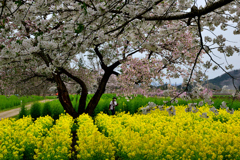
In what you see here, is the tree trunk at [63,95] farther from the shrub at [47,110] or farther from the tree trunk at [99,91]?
the shrub at [47,110]

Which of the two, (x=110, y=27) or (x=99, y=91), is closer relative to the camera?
(x=110, y=27)

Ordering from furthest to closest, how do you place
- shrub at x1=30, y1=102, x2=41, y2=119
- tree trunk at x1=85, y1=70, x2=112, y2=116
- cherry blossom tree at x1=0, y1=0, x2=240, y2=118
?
shrub at x1=30, y1=102, x2=41, y2=119 → tree trunk at x1=85, y1=70, x2=112, y2=116 → cherry blossom tree at x1=0, y1=0, x2=240, y2=118

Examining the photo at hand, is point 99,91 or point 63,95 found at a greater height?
point 99,91

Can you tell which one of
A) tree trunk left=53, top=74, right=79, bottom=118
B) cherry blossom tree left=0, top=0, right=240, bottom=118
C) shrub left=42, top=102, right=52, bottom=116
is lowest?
shrub left=42, top=102, right=52, bottom=116

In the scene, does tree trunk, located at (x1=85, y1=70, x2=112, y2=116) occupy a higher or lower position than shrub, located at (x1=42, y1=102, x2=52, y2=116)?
higher

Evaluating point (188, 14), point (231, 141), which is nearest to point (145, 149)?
point (231, 141)

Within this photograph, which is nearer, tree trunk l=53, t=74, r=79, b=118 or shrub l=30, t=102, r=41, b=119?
tree trunk l=53, t=74, r=79, b=118

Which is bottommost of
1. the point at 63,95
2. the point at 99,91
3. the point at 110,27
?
the point at 63,95

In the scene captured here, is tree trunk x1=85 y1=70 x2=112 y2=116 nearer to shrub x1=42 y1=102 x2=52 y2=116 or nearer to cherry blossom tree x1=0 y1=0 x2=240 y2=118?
cherry blossom tree x1=0 y1=0 x2=240 y2=118

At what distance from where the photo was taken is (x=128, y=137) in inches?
175

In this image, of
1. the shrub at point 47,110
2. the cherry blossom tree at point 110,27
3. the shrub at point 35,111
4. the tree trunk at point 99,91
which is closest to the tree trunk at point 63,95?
the cherry blossom tree at point 110,27

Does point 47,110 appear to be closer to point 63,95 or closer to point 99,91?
point 63,95

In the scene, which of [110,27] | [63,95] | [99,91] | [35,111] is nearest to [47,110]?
[35,111]

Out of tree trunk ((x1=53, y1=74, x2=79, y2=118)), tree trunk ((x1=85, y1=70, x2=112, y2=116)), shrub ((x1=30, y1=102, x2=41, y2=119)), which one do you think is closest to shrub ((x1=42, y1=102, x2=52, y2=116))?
shrub ((x1=30, y1=102, x2=41, y2=119))
